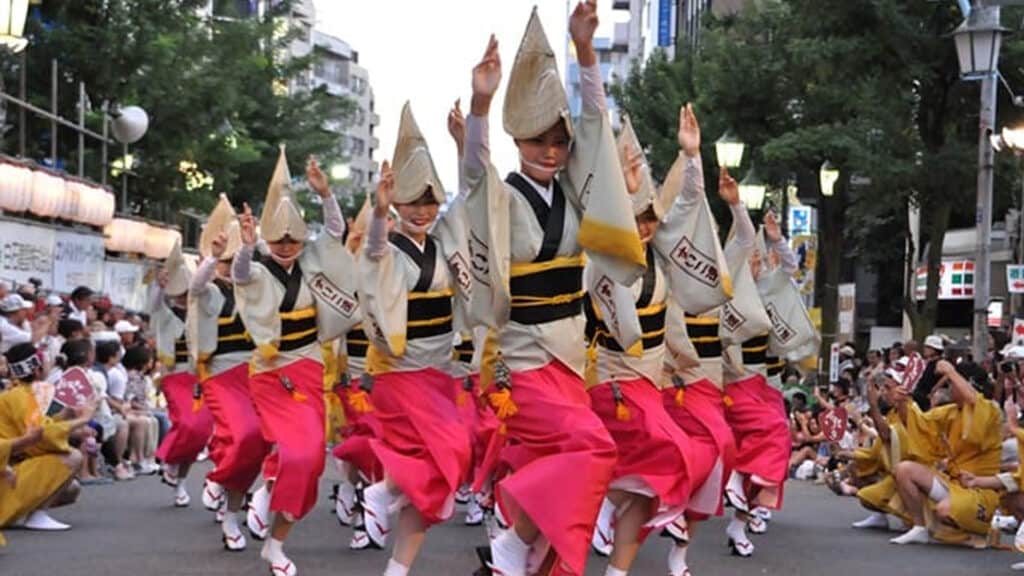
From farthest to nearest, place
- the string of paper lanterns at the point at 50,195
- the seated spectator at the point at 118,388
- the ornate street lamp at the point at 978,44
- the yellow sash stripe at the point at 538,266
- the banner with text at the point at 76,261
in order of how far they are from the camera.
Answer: the banner with text at the point at 76,261
the string of paper lanterns at the point at 50,195
the ornate street lamp at the point at 978,44
the seated spectator at the point at 118,388
the yellow sash stripe at the point at 538,266

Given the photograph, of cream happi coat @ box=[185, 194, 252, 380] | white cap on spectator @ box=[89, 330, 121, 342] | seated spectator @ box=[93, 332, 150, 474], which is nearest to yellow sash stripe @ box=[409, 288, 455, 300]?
cream happi coat @ box=[185, 194, 252, 380]

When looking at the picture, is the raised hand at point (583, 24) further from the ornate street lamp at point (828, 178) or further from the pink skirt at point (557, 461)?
the ornate street lamp at point (828, 178)

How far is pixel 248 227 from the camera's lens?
35.2ft

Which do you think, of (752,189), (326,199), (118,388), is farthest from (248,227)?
(752,189)

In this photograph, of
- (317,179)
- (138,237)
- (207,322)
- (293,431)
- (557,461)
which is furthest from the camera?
(138,237)

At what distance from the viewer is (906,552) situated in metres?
12.9

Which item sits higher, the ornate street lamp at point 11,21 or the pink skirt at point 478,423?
the ornate street lamp at point 11,21

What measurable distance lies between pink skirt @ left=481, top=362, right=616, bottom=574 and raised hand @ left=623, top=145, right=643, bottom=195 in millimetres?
1743

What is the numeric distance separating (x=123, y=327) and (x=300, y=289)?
971cm

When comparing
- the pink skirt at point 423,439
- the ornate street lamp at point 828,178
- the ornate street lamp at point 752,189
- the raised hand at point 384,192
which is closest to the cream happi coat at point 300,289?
the pink skirt at point 423,439

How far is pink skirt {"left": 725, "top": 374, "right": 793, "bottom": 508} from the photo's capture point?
12336mm

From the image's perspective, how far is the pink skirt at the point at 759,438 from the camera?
40.5 ft

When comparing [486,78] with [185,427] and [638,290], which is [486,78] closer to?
[638,290]

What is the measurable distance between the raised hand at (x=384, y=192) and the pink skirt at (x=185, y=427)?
470 centimetres
